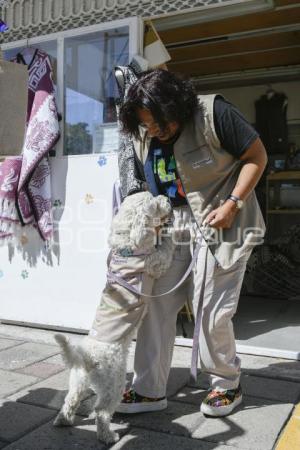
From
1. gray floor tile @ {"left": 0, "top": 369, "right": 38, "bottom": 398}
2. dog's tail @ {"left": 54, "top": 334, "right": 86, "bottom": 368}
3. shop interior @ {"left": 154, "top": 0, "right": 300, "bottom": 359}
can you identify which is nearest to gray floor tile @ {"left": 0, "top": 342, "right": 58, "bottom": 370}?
gray floor tile @ {"left": 0, "top": 369, "right": 38, "bottom": 398}

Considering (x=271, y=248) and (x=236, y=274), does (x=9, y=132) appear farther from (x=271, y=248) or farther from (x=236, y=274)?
(x=271, y=248)

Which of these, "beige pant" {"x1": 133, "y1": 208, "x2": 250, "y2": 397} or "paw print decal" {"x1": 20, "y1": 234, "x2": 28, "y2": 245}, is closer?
"beige pant" {"x1": 133, "y1": 208, "x2": 250, "y2": 397}

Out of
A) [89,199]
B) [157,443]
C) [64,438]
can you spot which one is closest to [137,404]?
[157,443]

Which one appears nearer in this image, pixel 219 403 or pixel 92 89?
pixel 219 403

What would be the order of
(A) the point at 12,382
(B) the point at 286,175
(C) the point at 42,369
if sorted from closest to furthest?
1. (A) the point at 12,382
2. (C) the point at 42,369
3. (B) the point at 286,175

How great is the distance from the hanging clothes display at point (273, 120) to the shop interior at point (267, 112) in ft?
0.05

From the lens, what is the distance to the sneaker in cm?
286

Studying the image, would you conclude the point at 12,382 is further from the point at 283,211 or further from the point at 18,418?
the point at 283,211

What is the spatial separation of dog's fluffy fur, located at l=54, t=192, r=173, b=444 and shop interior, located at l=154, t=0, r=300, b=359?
5.62ft

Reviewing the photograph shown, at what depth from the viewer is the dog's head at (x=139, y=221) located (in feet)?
8.30

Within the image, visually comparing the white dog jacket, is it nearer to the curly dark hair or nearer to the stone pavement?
the stone pavement

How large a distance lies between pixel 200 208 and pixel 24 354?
6.80 feet

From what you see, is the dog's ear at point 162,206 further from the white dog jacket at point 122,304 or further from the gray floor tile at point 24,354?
the gray floor tile at point 24,354

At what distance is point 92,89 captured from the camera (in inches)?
174
